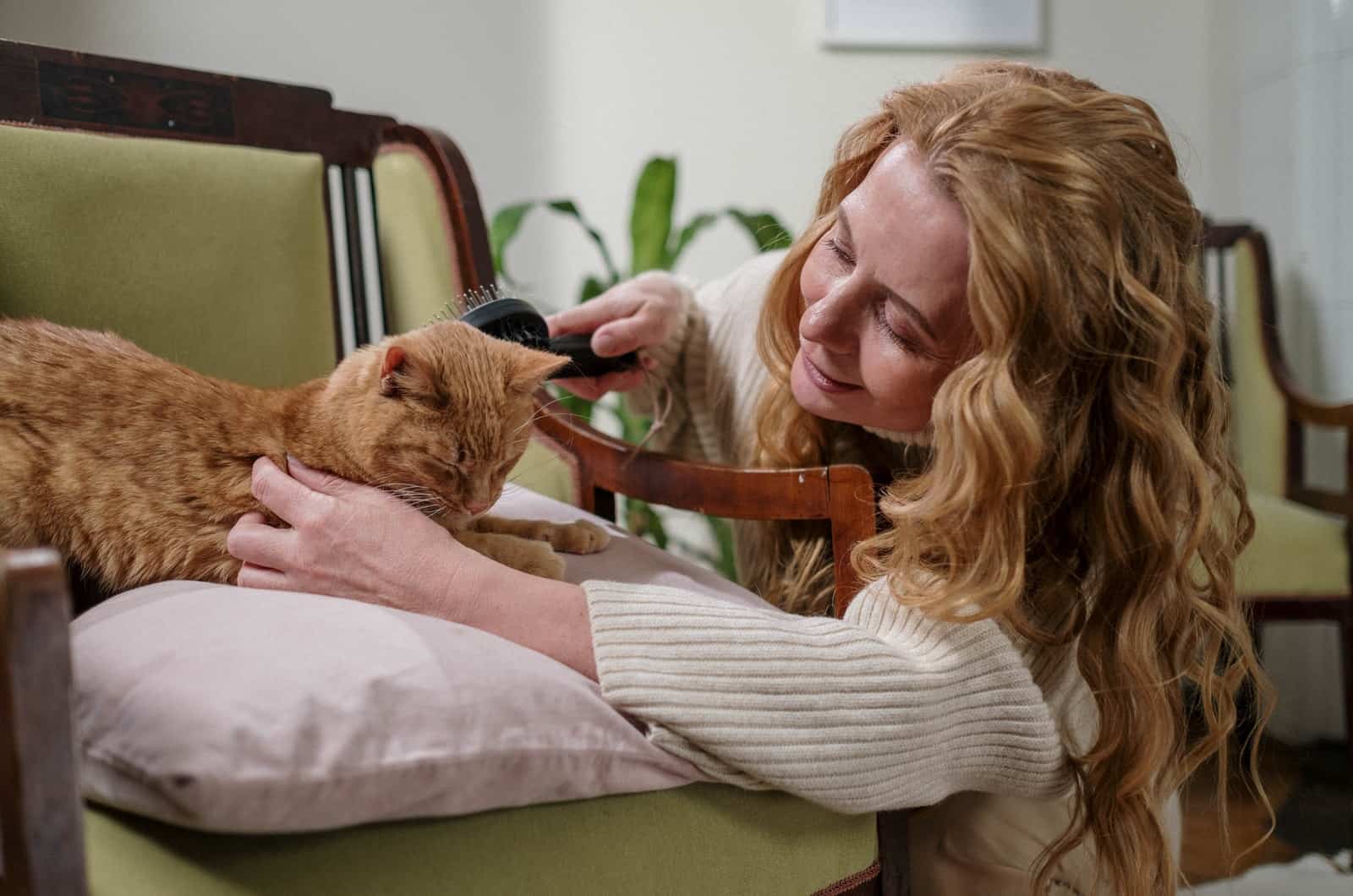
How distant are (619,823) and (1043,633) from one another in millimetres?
421

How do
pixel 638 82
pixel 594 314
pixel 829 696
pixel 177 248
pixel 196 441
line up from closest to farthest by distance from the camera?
pixel 829 696 → pixel 196 441 → pixel 177 248 → pixel 594 314 → pixel 638 82

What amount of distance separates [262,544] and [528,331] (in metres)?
0.44

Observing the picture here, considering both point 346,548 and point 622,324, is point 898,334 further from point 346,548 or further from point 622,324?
point 346,548

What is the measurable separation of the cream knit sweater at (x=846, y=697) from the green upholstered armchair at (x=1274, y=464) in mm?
1127

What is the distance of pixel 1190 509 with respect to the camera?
95 centimetres

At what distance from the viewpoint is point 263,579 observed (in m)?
0.90

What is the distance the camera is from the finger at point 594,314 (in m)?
1.33

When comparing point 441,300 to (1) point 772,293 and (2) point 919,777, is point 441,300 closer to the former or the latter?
(1) point 772,293

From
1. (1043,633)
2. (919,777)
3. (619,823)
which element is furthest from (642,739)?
(1043,633)

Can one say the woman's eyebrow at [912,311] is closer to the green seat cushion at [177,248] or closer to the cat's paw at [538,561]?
the cat's paw at [538,561]

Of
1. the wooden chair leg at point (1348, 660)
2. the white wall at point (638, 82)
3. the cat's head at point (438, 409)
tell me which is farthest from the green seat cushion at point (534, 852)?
the white wall at point (638, 82)

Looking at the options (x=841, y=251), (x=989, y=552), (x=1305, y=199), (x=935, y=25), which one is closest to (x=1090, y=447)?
(x=989, y=552)

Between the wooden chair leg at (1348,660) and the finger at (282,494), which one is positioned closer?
the finger at (282,494)

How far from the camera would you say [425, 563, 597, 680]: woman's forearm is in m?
0.84
